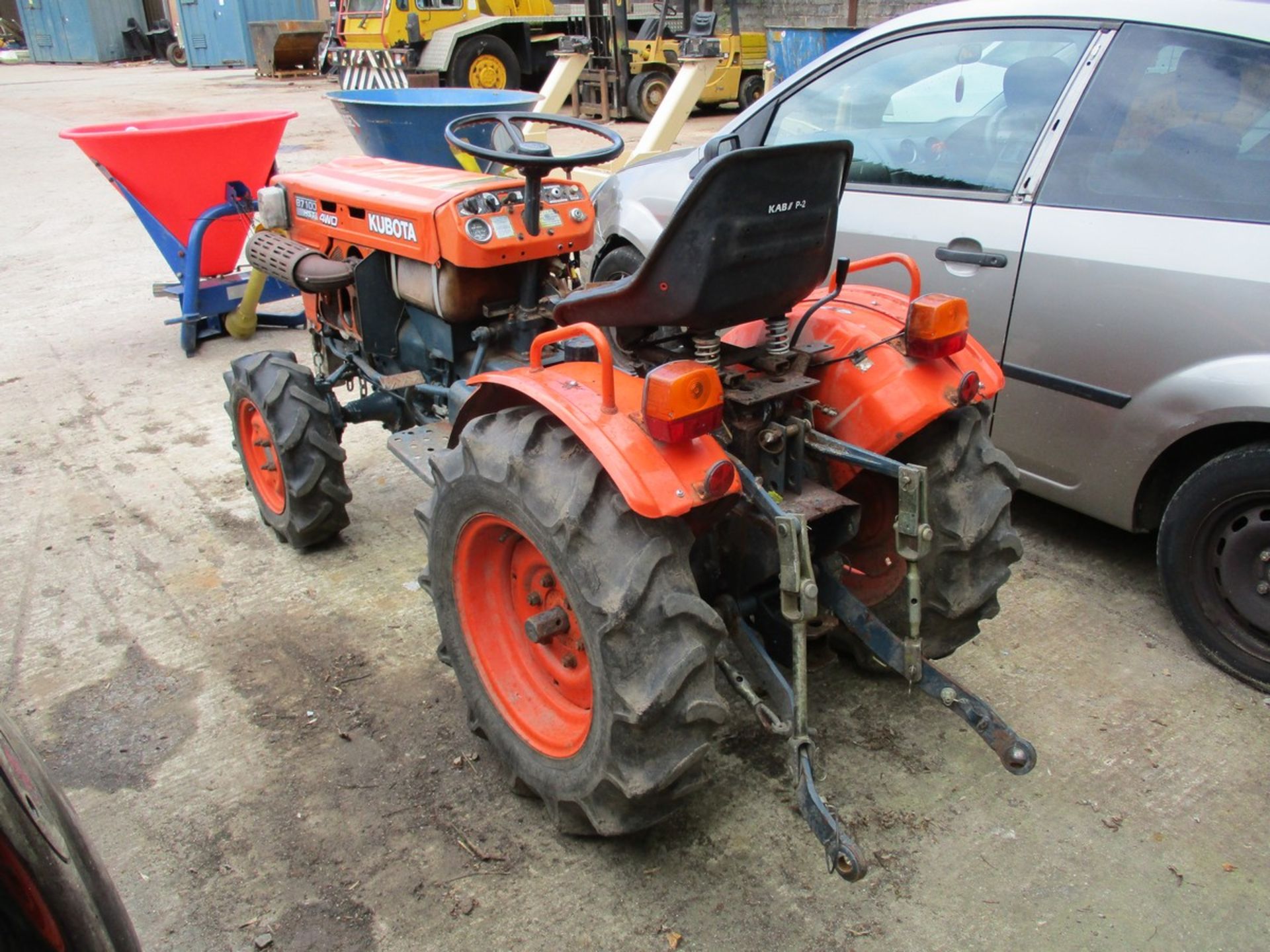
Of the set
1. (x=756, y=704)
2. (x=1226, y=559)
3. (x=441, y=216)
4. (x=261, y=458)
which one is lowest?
(x=261, y=458)

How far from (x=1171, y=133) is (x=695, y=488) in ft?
6.49

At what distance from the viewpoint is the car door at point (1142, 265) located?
2666mm

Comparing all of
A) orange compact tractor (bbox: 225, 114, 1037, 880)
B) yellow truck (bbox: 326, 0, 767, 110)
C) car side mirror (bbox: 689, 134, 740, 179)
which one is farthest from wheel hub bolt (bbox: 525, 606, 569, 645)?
yellow truck (bbox: 326, 0, 767, 110)

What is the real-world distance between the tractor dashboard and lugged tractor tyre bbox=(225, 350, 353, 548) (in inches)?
21.5

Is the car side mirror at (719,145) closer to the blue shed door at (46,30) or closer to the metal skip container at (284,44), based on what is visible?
the metal skip container at (284,44)

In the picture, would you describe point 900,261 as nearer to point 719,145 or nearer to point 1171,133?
point 1171,133

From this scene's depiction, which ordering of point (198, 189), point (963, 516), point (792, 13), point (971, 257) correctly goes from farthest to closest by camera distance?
point (792, 13) → point (198, 189) → point (971, 257) → point (963, 516)

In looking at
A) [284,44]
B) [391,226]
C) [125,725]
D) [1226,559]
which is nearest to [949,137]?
[1226,559]

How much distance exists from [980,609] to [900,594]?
0.20 meters

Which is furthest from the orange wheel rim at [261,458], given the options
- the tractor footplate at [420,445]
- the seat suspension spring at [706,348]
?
the seat suspension spring at [706,348]

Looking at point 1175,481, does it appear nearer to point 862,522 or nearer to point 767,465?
point 862,522

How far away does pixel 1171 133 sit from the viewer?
9.29 ft

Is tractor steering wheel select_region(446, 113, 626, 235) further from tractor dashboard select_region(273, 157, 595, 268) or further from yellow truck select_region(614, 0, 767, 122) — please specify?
yellow truck select_region(614, 0, 767, 122)

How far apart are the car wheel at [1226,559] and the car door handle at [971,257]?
860 millimetres
